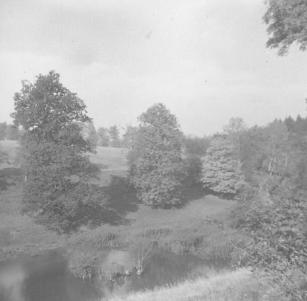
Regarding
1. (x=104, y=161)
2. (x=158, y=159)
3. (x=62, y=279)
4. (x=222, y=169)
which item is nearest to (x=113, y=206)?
(x=158, y=159)

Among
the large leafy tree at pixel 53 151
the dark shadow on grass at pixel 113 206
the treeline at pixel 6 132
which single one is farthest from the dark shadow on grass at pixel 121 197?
the treeline at pixel 6 132

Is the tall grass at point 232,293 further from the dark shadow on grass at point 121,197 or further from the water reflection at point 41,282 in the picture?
the dark shadow on grass at point 121,197

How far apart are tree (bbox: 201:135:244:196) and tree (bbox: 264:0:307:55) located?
46812 millimetres

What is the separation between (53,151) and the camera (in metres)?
37.8

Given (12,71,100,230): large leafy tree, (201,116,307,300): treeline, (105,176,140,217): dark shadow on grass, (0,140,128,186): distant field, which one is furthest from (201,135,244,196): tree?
(12,71,100,230): large leafy tree

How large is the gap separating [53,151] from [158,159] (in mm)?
17198

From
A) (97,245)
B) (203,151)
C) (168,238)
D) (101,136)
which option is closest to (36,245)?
(97,245)

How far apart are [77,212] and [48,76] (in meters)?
12.6

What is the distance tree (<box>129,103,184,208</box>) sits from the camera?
167 feet

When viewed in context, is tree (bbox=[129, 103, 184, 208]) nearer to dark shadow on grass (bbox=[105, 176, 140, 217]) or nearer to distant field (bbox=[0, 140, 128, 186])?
dark shadow on grass (bbox=[105, 176, 140, 217])

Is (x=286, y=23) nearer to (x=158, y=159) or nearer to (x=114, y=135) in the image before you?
(x=158, y=159)

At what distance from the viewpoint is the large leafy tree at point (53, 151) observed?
36.9 metres

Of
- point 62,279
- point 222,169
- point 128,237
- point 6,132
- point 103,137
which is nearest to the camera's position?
point 62,279

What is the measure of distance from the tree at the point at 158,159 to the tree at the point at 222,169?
24.6ft
